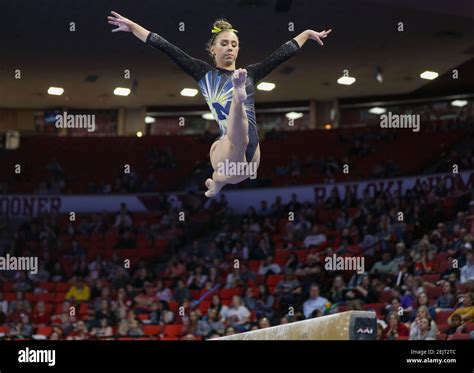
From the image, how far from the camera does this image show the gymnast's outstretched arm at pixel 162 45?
24.3ft

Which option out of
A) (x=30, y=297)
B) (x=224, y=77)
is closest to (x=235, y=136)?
(x=224, y=77)

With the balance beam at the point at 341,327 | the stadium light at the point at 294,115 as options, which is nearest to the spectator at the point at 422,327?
the balance beam at the point at 341,327

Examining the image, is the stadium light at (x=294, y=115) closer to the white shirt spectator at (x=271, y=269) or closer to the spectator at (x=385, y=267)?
the white shirt spectator at (x=271, y=269)

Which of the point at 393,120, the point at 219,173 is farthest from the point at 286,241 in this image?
the point at 219,173

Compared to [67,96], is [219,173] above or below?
below

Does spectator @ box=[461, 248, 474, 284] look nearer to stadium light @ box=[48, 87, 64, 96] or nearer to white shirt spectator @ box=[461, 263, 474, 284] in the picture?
white shirt spectator @ box=[461, 263, 474, 284]

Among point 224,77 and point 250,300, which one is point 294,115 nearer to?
point 250,300

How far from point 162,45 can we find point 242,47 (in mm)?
8948

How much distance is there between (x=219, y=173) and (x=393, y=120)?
295 inches

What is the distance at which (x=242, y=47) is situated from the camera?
16.2 m

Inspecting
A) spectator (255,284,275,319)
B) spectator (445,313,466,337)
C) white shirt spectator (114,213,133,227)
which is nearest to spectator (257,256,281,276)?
spectator (255,284,275,319)

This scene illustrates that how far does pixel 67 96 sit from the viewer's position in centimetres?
1897
